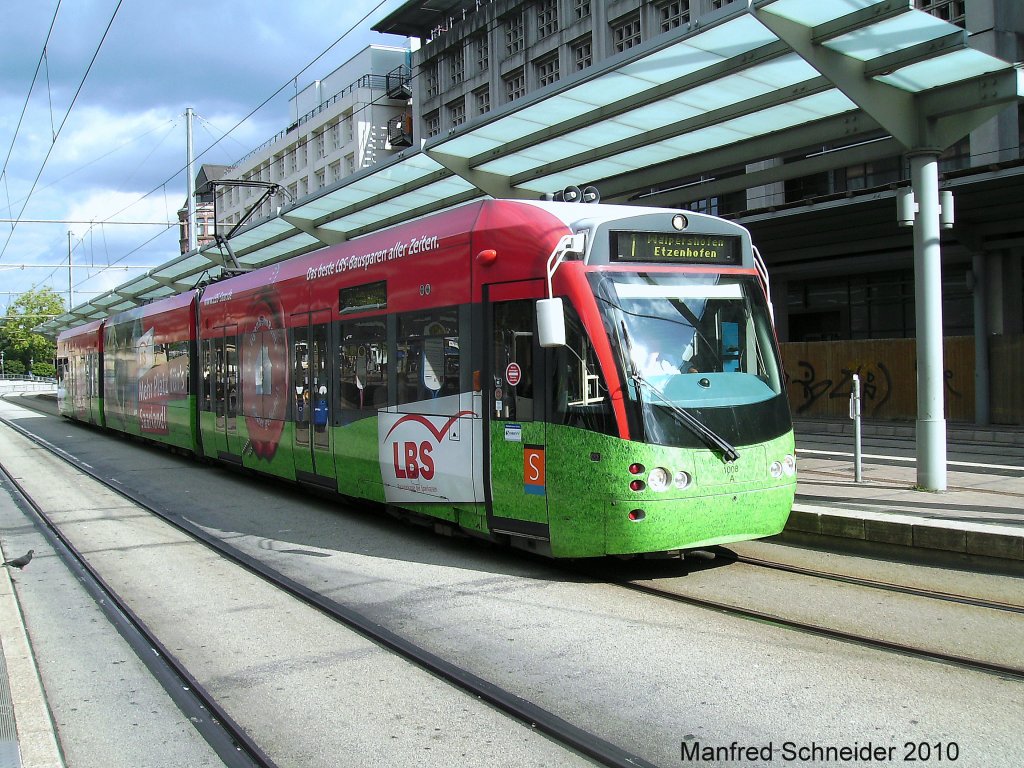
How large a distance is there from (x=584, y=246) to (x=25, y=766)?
499 centimetres

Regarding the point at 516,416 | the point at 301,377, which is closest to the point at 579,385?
the point at 516,416

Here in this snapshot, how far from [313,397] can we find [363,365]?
4.96 ft

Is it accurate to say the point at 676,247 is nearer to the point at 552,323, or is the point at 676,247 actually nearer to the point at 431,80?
the point at 552,323

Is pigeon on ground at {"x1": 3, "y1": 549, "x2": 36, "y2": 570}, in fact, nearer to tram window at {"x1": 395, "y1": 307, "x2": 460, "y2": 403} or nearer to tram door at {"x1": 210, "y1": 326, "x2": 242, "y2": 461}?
tram window at {"x1": 395, "y1": 307, "x2": 460, "y2": 403}

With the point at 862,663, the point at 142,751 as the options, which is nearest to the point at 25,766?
the point at 142,751

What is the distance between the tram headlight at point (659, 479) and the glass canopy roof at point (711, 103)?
4913mm

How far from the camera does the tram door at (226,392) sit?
14.4 m

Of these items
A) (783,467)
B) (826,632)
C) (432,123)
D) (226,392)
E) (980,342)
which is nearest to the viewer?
(826,632)

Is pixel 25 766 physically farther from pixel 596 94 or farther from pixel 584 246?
pixel 596 94

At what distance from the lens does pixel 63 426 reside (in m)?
31.8

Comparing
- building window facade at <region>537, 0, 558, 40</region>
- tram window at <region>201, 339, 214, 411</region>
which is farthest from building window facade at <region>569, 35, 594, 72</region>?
tram window at <region>201, 339, 214, 411</region>

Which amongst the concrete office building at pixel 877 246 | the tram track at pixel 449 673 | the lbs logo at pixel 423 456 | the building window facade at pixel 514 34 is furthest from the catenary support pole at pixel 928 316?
the building window facade at pixel 514 34

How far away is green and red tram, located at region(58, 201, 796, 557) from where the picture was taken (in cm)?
693

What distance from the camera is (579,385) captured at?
278 inches
